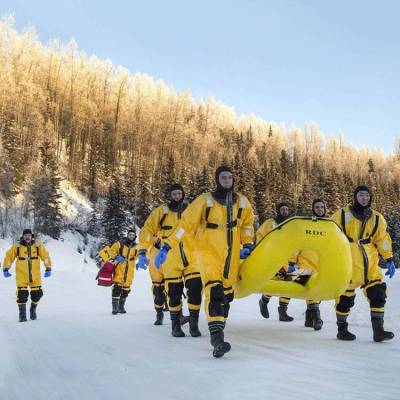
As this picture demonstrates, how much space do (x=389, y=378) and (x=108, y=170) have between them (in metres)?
43.2

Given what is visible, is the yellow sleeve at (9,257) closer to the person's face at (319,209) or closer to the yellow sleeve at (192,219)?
the yellow sleeve at (192,219)

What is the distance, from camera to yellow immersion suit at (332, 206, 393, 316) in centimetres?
525

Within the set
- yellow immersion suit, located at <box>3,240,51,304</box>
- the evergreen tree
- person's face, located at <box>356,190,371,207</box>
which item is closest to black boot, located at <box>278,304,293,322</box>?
person's face, located at <box>356,190,371,207</box>

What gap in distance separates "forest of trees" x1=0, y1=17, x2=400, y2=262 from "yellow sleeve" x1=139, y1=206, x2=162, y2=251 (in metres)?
25.0

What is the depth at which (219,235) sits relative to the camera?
470 centimetres

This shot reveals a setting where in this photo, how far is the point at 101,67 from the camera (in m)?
51.1

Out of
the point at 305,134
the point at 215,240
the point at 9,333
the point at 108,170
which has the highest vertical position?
the point at 305,134

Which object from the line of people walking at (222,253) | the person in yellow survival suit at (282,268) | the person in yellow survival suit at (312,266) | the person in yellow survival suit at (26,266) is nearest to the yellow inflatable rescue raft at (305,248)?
the line of people walking at (222,253)

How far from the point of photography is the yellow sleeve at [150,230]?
6910 mm

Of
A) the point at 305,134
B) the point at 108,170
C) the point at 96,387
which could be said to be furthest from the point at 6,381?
the point at 305,134

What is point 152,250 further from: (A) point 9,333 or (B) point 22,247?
(B) point 22,247

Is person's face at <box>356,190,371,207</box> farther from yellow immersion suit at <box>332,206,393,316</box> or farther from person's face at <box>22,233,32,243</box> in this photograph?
person's face at <box>22,233,32,243</box>

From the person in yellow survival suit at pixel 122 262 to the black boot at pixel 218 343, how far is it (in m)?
6.00

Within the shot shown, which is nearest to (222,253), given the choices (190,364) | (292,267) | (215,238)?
(215,238)
